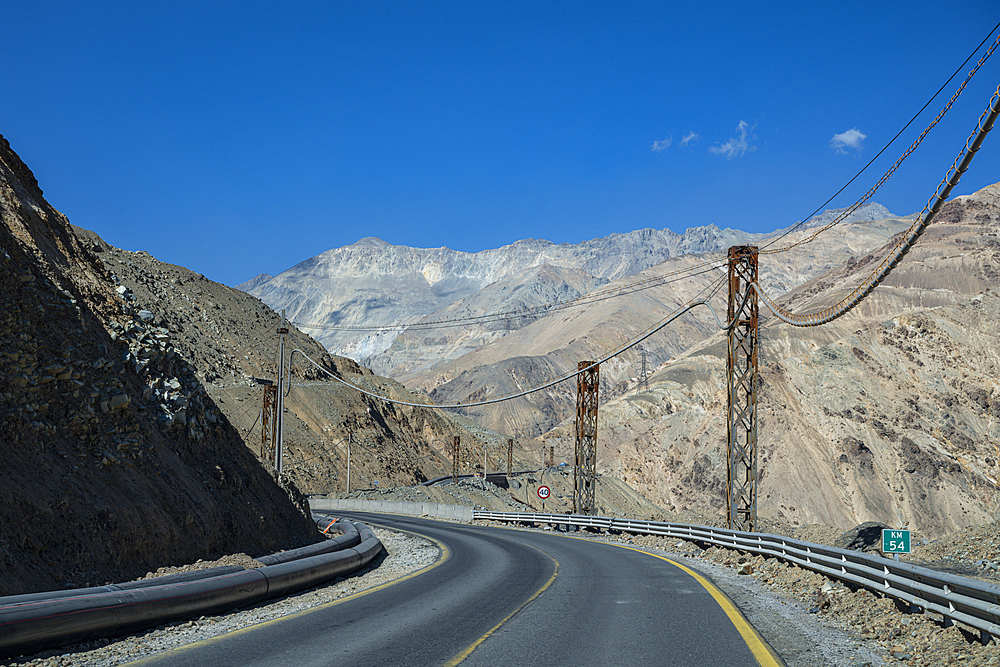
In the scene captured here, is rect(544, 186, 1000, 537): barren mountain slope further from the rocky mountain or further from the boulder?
the rocky mountain

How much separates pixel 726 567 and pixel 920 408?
318ft

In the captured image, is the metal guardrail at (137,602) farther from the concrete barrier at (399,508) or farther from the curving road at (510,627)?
the concrete barrier at (399,508)

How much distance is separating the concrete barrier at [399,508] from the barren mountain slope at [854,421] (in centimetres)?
5658

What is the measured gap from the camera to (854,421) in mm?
100312

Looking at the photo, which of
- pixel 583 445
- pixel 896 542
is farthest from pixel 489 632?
pixel 583 445

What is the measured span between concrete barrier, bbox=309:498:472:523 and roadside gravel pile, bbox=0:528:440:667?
2850cm

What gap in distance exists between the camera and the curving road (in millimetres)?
8078

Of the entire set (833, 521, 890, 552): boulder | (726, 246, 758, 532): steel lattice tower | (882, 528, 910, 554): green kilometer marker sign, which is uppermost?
(726, 246, 758, 532): steel lattice tower

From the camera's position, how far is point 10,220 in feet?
50.0

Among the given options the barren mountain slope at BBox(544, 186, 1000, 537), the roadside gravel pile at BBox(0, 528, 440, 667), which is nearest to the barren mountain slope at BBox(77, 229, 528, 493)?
the barren mountain slope at BBox(544, 186, 1000, 537)

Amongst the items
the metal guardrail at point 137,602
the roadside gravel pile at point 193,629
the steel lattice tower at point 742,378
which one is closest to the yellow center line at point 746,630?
the roadside gravel pile at point 193,629

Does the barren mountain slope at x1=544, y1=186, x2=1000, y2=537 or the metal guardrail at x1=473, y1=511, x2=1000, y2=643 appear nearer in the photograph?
the metal guardrail at x1=473, y1=511, x2=1000, y2=643

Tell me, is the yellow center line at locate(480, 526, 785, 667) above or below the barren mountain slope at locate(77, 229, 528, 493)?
below

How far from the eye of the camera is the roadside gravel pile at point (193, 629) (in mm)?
7539
